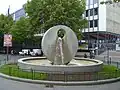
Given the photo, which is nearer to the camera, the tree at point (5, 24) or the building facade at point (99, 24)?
the tree at point (5, 24)

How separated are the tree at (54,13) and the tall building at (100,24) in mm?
21271

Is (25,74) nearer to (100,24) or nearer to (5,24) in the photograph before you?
(5,24)

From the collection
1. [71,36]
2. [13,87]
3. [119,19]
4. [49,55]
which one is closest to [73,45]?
[71,36]

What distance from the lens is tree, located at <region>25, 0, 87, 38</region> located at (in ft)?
127

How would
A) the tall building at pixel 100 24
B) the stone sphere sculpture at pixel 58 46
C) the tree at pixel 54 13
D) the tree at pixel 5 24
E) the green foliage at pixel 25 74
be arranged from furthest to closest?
the tall building at pixel 100 24 < the tree at pixel 5 24 < the tree at pixel 54 13 < the stone sphere sculpture at pixel 58 46 < the green foliage at pixel 25 74

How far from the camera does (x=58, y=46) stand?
22609 mm

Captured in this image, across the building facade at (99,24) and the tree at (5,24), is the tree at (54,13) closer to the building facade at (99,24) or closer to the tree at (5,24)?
the tree at (5,24)

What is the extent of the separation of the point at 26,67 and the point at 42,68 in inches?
74.4

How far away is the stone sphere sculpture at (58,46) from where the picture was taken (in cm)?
2255

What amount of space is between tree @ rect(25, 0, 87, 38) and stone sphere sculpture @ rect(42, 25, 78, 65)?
15253mm

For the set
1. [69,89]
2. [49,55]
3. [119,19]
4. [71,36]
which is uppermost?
[119,19]

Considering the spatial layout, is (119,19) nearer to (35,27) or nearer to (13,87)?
(35,27)

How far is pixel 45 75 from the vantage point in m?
18.4

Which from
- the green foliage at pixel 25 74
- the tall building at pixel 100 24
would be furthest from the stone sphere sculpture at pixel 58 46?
the tall building at pixel 100 24
